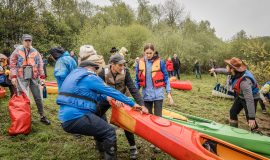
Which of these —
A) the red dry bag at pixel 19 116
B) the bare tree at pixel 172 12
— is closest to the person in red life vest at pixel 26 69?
the red dry bag at pixel 19 116

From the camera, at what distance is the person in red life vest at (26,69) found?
5195 mm

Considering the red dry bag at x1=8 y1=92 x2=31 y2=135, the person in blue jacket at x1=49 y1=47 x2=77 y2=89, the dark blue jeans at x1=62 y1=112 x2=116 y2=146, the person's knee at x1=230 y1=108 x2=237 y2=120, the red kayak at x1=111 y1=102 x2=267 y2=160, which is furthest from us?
the person's knee at x1=230 y1=108 x2=237 y2=120

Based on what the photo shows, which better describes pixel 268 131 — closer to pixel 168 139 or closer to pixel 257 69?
pixel 257 69

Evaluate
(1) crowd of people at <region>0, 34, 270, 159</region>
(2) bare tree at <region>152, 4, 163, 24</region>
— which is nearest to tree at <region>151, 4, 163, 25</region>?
(2) bare tree at <region>152, 4, 163, 24</region>

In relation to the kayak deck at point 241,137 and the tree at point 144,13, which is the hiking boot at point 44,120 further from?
the tree at point 144,13

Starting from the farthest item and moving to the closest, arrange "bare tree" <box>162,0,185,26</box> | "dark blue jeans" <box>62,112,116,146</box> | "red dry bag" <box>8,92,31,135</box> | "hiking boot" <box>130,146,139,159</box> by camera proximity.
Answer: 1. "bare tree" <box>162,0,185,26</box>
2. "red dry bag" <box>8,92,31,135</box>
3. "hiking boot" <box>130,146,139,159</box>
4. "dark blue jeans" <box>62,112,116,146</box>

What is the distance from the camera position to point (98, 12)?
118 feet

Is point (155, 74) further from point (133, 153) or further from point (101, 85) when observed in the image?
point (101, 85)

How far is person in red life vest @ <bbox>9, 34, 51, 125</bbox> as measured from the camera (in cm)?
520

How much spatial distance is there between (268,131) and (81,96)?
5210mm

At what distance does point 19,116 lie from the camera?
477cm

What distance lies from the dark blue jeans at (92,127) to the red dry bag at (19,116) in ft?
6.70

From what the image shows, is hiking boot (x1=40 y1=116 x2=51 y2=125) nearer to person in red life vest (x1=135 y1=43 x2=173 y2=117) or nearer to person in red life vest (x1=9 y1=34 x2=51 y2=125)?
person in red life vest (x1=9 y1=34 x2=51 y2=125)

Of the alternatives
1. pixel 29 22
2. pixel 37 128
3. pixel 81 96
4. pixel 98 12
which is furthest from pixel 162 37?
pixel 81 96
